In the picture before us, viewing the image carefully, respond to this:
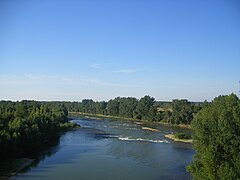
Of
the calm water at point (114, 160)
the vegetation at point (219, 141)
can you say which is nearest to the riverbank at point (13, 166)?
the calm water at point (114, 160)

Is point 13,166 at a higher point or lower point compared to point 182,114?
lower

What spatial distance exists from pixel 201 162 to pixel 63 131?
4097cm

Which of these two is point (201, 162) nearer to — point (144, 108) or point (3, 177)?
point (3, 177)

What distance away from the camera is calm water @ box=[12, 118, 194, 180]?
28.0 metres

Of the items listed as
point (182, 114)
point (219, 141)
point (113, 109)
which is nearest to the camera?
point (219, 141)

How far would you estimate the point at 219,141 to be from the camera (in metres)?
20.7

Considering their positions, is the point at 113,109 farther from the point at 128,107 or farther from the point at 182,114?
the point at 182,114

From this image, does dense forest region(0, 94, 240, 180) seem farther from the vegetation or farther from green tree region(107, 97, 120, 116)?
green tree region(107, 97, 120, 116)

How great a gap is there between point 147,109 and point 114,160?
2453 inches

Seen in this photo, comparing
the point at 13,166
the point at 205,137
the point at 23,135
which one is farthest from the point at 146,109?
the point at 205,137

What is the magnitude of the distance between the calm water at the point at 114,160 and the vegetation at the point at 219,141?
6.93 meters

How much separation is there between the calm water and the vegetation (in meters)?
6.93

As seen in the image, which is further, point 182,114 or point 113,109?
point 113,109

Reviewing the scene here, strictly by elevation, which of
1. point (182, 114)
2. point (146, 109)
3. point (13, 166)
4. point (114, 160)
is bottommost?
point (13, 166)
